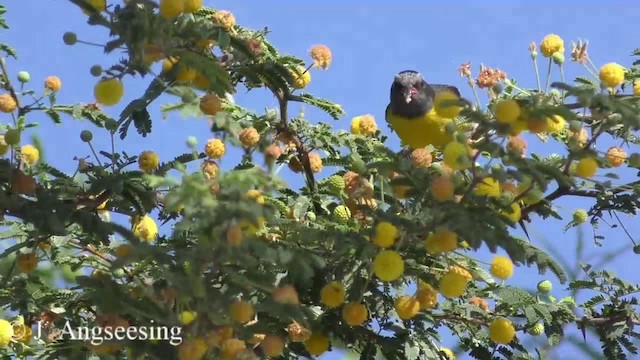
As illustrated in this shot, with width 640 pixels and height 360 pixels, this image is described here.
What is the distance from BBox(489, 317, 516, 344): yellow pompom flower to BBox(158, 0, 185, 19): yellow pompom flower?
5.03ft

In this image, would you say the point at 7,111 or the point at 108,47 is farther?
the point at 7,111

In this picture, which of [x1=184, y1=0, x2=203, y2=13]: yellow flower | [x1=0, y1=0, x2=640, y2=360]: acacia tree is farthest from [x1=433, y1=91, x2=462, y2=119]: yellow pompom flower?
[x1=184, y1=0, x2=203, y2=13]: yellow flower

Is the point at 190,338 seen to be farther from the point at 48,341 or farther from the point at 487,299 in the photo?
the point at 487,299

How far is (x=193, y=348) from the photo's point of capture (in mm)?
3043

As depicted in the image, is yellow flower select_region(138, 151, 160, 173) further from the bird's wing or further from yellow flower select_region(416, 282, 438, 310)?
the bird's wing

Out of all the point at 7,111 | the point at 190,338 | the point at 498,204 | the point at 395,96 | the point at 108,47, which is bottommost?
the point at 190,338

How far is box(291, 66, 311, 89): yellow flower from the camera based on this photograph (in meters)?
4.43

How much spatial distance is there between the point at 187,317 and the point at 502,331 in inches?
51.7

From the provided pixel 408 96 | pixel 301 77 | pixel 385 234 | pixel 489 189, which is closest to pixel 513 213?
pixel 489 189

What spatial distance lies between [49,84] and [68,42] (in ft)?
2.75

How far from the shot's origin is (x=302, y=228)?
3.73 meters

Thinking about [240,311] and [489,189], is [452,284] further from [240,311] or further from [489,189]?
[240,311]

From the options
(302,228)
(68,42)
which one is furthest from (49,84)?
(302,228)

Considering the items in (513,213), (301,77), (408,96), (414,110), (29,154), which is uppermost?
(408,96)
